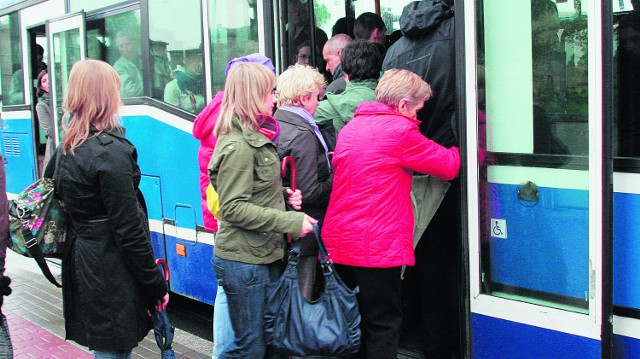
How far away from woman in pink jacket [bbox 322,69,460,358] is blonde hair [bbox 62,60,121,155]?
3.62 ft

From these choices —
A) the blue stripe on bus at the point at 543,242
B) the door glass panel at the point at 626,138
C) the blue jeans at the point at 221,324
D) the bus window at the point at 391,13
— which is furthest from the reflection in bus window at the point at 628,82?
the bus window at the point at 391,13

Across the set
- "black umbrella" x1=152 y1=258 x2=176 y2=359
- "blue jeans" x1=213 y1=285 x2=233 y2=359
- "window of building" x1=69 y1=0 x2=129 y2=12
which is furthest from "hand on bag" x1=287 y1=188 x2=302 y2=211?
"window of building" x1=69 y1=0 x2=129 y2=12

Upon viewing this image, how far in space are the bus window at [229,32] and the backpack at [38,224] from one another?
2.00 m

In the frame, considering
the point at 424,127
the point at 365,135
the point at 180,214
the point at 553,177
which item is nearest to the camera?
the point at 553,177

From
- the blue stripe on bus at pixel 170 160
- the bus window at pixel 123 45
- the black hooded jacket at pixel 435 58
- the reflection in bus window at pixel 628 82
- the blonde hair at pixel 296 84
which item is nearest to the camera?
the reflection in bus window at pixel 628 82

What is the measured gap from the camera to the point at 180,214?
17.1 ft

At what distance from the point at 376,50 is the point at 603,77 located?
1330mm

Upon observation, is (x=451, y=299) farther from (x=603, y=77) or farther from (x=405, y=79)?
(x=603, y=77)

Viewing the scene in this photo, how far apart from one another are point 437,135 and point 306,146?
81 centimetres

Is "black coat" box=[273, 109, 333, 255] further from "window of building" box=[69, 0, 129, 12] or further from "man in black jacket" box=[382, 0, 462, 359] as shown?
"window of building" box=[69, 0, 129, 12]

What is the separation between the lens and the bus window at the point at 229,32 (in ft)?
15.2

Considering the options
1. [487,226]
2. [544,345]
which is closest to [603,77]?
[487,226]

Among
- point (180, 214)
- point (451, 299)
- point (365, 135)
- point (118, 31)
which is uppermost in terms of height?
point (118, 31)

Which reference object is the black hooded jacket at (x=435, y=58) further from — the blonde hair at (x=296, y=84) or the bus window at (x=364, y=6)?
the bus window at (x=364, y=6)
